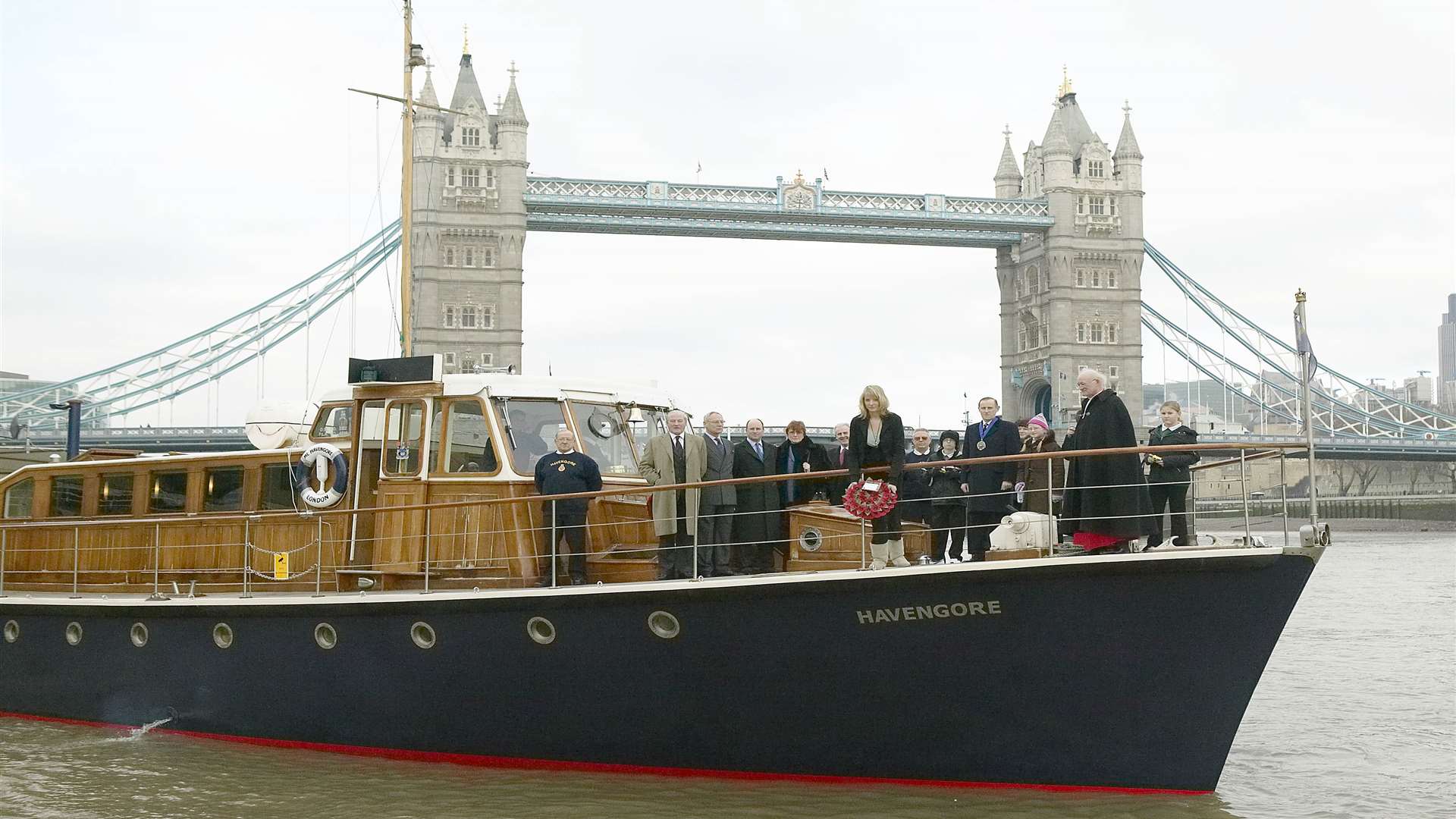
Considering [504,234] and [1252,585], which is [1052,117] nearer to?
[504,234]

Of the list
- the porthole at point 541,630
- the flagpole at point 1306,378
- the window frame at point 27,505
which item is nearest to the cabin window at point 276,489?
the porthole at point 541,630

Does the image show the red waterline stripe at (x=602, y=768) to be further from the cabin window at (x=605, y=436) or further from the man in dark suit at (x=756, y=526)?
the cabin window at (x=605, y=436)

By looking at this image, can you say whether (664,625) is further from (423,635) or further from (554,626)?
(423,635)

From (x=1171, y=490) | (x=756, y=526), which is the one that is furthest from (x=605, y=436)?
(x=1171, y=490)

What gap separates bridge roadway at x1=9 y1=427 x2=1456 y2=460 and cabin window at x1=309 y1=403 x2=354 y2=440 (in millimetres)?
40351

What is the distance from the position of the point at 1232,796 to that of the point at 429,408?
5.70m

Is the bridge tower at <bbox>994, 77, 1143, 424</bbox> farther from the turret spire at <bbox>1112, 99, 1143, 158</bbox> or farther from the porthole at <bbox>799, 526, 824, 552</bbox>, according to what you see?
the porthole at <bbox>799, 526, 824, 552</bbox>

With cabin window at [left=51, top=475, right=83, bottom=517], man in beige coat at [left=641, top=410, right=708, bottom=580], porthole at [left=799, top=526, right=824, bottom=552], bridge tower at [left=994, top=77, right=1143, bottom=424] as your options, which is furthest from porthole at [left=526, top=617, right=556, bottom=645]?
bridge tower at [left=994, top=77, right=1143, bottom=424]

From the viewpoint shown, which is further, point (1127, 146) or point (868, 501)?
point (1127, 146)

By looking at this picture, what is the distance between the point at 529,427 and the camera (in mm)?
9289

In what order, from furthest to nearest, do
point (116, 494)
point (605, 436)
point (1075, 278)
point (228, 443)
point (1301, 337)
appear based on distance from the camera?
point (1075, 278) → point (228, 443) → point (116, 494) → point (605, 436) → point (1301, 337)

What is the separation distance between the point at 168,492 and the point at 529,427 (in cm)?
310

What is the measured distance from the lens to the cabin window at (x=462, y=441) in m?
9.12

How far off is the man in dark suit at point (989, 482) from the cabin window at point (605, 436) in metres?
2.32
